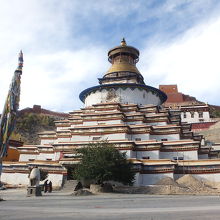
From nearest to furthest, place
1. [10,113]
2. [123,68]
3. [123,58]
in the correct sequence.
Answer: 1. [10,113]
2. [123,68]
3. [123,58]

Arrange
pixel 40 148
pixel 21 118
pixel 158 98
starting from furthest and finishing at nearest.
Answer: pixel 21 118, pixel 158 98, pixel 40 148

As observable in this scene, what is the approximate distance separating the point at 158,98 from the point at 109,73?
7.33 m

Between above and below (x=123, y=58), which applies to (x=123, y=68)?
below

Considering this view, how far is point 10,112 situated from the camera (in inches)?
557

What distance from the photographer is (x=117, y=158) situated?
17.9 meters

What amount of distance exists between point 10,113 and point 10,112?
0.19 feet

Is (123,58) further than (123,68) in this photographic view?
Yes

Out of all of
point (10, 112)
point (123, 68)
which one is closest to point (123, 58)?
point (123, 68)

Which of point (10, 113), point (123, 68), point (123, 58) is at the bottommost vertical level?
point (10, 113)

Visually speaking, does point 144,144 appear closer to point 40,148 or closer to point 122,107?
point 122,107

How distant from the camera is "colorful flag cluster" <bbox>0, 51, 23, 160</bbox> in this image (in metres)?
13.7

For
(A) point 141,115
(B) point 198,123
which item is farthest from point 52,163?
(B) point 198,123

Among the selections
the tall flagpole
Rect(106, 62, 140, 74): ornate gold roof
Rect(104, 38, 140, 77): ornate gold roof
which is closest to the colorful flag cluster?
the tall flagpole

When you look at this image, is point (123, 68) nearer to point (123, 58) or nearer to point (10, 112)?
point (123, 58)
